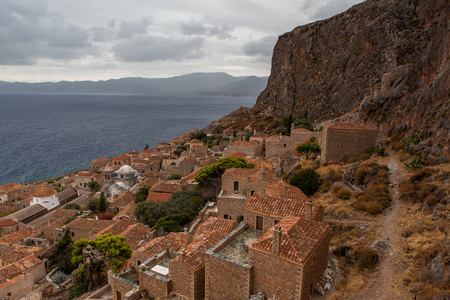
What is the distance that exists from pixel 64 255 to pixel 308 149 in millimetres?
25694

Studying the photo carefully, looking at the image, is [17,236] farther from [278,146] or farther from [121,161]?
[278,146]

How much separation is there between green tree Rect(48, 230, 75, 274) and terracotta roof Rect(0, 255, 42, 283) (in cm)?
159

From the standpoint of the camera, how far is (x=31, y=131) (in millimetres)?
112250

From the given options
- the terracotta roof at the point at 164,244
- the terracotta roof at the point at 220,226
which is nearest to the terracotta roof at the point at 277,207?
the terracotta roof at the point at 220,226

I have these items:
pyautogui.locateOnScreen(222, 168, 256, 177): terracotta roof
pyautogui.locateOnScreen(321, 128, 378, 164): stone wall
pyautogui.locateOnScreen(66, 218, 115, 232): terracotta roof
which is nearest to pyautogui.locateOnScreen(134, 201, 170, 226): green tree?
pyautogui.locateOnScreen(66, 218, 115, 232): terracotta roof

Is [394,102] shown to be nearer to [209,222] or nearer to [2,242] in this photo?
[209,222]

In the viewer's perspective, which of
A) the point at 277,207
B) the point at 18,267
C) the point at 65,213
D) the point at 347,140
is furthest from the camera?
the point at 65,213

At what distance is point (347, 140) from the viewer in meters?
26.5

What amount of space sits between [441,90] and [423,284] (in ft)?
65.7

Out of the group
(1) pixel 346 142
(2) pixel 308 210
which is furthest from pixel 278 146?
(2) pixel 308 210

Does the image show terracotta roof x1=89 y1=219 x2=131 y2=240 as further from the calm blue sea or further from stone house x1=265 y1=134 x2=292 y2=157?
the calm blue sea

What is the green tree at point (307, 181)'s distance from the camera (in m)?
22.9

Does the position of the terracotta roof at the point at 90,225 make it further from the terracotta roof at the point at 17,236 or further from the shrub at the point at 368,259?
the shrub at the point at 368,259

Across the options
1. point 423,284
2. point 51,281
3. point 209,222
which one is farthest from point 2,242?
point 423,284
